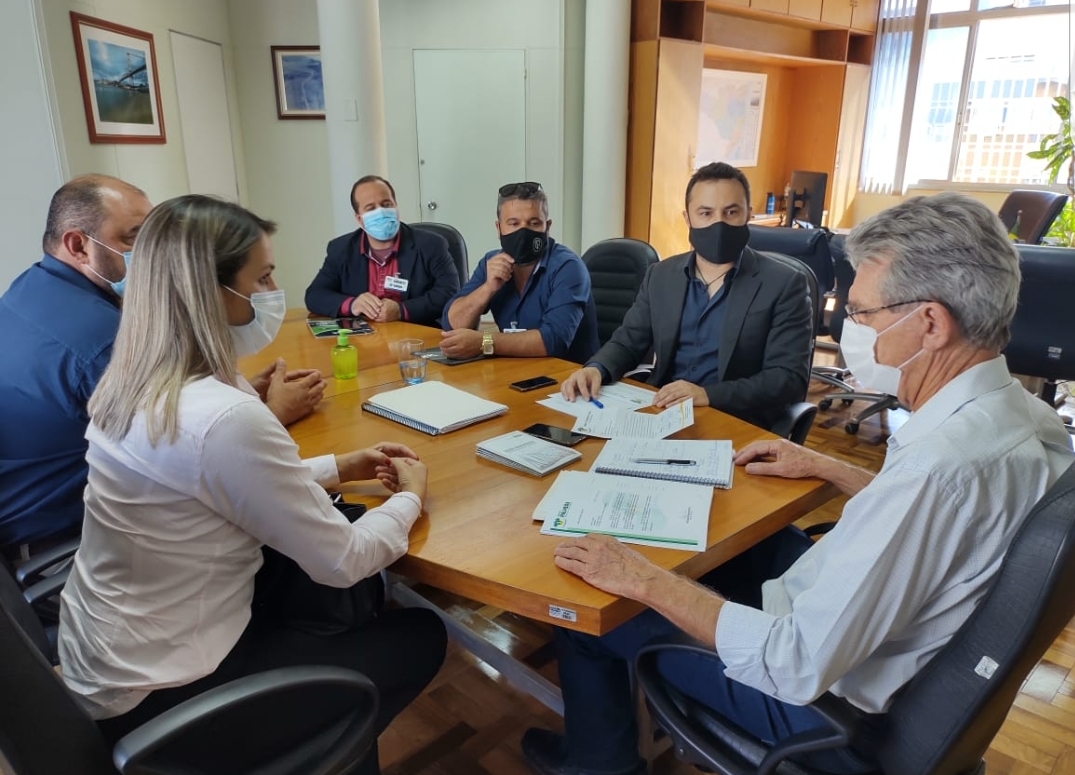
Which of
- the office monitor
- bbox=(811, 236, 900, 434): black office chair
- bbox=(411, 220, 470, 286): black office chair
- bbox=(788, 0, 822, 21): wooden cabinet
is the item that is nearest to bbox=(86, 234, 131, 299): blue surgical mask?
bbox=(411, 220, 470, 286): black office chair

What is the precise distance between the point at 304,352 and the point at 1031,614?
2.31 metres

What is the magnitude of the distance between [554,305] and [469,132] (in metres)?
3.23

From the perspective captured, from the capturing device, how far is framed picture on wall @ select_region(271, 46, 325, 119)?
16.9 feet

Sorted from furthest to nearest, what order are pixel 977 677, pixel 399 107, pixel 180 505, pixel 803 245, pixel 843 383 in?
pixel 399 107 → pixel 843 383 → pixel 803 245 → pixel 180 505 → pixel 977 677

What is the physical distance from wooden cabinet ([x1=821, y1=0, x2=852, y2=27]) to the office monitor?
91.6 inches

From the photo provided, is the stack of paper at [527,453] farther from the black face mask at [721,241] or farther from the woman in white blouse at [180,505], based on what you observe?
the black face mask at [721,241]

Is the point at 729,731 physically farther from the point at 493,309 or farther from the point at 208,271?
the point at 493,309

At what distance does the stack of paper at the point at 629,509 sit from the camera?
1242 millimetres

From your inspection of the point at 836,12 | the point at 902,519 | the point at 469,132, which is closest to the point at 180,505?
the point at 902,519

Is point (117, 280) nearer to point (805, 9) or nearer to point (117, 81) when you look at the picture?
point (117, 81)

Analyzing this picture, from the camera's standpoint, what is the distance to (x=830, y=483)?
4.80ft

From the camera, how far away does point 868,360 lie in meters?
1.26

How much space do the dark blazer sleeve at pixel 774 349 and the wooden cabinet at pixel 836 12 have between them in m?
5.48

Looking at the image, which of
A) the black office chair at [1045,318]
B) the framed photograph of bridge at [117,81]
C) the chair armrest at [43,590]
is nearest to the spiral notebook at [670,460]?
the chair armrest at [43,590]
